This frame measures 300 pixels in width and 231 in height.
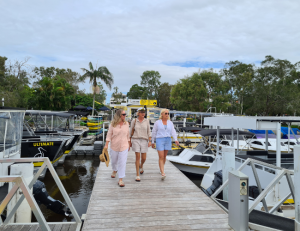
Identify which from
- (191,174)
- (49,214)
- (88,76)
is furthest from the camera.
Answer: (88,76)

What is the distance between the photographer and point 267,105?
3562 centimetres

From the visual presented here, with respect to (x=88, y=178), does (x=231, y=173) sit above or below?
above

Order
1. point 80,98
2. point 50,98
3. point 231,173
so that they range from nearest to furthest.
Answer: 1. point 231,173
2. point 50,98
3. point 80,98

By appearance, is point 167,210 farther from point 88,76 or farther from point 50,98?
point 88,76

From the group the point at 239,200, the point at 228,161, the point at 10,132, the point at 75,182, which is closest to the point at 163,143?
the point at 228,161

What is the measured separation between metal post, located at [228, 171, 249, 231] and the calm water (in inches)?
248

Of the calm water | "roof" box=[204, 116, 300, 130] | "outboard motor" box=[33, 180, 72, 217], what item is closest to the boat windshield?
"outboard motor" box=[33, 180, 72, 217]

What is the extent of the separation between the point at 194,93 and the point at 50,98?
58.1 ft

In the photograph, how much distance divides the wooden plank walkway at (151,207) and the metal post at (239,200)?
417 millimetres

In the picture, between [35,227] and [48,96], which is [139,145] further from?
[48,96]

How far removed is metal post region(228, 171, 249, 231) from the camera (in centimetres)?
283

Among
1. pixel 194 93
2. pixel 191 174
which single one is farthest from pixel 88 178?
pixel 194 93

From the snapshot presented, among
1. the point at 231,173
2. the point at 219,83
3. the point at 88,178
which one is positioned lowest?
the point at 88,178

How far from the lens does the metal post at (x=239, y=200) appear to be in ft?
9.27
